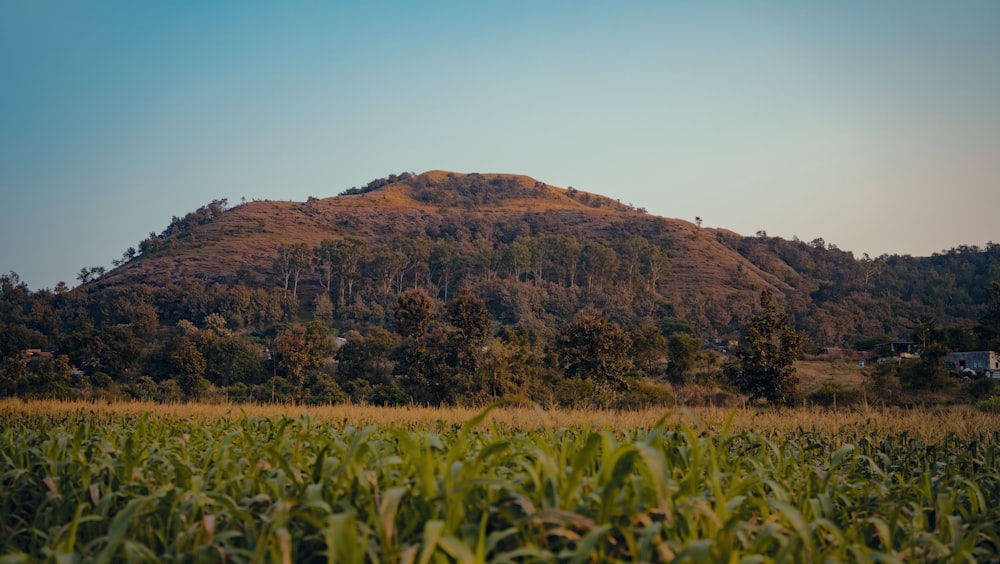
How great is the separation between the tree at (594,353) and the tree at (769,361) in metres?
5.45

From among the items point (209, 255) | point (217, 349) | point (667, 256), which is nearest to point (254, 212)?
point (209, 255)

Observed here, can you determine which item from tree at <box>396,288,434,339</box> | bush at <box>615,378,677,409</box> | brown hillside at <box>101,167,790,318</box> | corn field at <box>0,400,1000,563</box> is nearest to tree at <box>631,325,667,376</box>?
bush at <box>615,378,677,409</box>

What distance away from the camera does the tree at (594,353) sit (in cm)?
2953

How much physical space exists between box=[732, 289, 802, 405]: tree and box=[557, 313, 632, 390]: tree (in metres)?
5.45

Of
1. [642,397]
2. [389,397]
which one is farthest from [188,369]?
[642,397]

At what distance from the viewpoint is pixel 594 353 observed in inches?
1169

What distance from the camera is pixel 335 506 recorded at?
3.06 metres

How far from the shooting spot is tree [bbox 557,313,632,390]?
96.9 feet

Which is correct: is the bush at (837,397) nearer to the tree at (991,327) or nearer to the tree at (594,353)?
the tree at (594,353)

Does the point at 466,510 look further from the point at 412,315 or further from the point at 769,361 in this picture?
the point at 412,315

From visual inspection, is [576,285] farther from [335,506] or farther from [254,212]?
[335,506]

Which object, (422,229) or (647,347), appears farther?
(422,229)

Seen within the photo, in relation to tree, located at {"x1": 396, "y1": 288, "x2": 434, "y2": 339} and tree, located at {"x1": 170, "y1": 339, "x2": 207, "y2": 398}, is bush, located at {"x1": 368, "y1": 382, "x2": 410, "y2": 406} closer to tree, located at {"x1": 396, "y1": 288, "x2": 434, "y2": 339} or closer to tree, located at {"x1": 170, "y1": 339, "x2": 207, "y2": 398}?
tree, located at {"x1": 396, "y1": 288, "x2": 434, "y2": 339}

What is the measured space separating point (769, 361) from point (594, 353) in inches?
275
